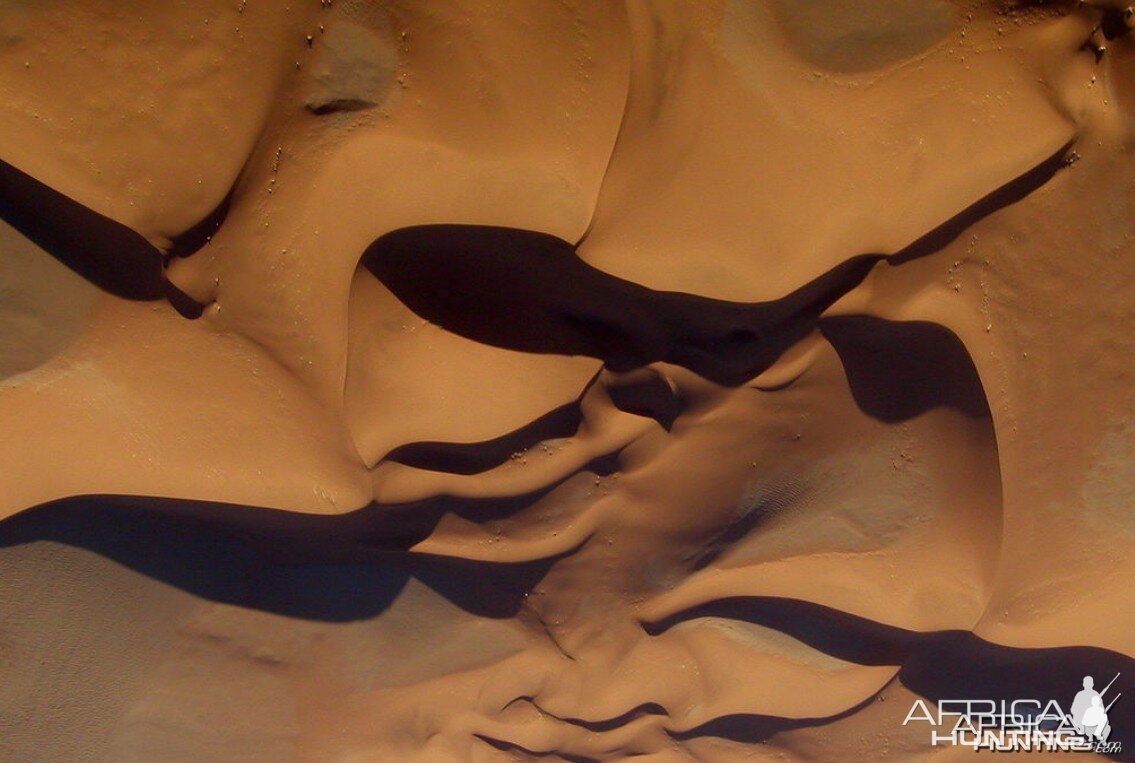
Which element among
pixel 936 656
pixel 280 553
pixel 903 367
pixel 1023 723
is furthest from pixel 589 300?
pixel 1023 723

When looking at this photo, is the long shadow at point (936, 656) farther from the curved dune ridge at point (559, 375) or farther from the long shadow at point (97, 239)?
the long shadow at point (97, 239)

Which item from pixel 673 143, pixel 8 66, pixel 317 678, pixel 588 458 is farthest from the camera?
pixel 317 678

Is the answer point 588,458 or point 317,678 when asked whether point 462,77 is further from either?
point 317,678

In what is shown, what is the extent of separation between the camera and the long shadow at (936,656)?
1.83 meters

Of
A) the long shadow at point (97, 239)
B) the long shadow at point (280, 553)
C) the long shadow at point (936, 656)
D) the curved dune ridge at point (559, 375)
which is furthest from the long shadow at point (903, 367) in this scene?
the long shadow at point (97, 239)

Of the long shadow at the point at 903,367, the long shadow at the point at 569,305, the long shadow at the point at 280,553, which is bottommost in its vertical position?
the long shadow at the point at 280,553

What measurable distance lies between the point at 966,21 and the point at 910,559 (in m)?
1.23

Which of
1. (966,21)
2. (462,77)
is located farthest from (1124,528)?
(462,77)

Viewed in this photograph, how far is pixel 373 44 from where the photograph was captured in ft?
4.41

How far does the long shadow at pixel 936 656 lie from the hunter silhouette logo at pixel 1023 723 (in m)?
0.02

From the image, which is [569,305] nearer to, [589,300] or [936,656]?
[589,300]

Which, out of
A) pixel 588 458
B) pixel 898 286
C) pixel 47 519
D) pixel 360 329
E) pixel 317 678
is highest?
pixel 898 286

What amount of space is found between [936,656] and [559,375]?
1303 millimetres

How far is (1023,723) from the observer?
1.97m
